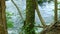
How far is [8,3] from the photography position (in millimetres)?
4895

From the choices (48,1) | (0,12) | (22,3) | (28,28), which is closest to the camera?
(0,12)

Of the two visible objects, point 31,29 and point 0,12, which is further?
point 31,29

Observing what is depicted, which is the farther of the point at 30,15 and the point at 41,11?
the point at 41,11

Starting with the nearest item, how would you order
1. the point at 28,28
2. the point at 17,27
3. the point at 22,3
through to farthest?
1. the point at 28,28
2. the point at 17,27
3. the point at 22,3

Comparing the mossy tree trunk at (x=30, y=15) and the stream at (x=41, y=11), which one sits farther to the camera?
the stream at (x=41, y=11)

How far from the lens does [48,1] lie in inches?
182

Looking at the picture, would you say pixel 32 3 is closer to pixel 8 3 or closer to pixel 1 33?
pixel 8 3

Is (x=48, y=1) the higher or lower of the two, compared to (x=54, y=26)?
higher

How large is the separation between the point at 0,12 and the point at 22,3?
379 cm

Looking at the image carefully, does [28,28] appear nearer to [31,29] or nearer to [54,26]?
[31,29]

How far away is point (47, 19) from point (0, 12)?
357cm

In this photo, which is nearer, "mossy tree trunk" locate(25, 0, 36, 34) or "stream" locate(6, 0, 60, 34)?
"mossy tree trunk" locate(25, 0, 36, 34)

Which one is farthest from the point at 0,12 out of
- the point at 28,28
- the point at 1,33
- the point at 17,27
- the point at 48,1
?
the point at 48,1

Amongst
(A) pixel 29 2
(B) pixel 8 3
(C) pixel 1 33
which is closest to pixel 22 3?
(B) pixel 8 3
